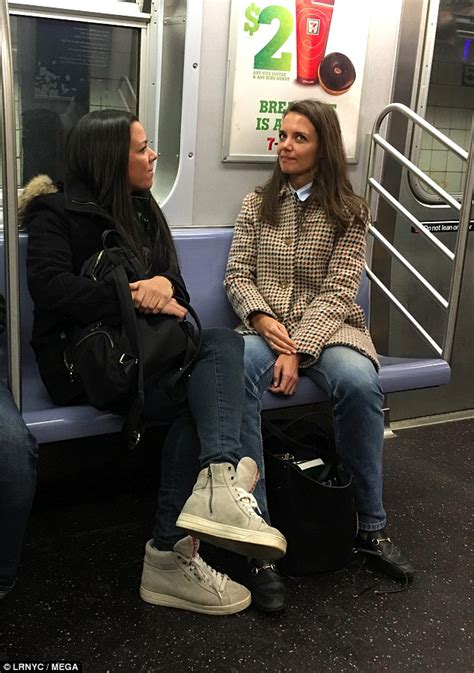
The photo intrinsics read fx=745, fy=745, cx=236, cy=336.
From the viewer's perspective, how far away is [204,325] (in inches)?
125

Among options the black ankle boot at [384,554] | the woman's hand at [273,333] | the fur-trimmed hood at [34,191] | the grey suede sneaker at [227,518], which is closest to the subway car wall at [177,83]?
the fur-trimmed hood at [34,191]

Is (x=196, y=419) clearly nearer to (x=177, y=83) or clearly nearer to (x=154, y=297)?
(x=154, y=297)

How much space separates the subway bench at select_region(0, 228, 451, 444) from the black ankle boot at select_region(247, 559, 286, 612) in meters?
0.56

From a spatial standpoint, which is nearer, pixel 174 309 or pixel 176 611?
pixel 176 611

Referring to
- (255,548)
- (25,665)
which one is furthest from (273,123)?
(25,665)

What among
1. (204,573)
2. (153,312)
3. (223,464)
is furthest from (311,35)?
(204,573)

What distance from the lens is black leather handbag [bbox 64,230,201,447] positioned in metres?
2.30

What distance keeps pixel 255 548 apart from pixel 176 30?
204 centimetres

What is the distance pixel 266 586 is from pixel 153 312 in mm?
972

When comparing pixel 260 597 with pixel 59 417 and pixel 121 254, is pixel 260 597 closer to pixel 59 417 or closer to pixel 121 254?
pixel 59 417

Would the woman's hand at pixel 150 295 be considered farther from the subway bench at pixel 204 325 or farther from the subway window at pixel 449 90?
the subway window at pixel 449 90

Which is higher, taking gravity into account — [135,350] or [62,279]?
[62,279]

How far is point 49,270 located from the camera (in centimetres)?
243

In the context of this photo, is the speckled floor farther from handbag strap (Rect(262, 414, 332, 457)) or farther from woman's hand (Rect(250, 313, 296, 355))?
woman's hand (Rect(250, 313, 296, 355))
